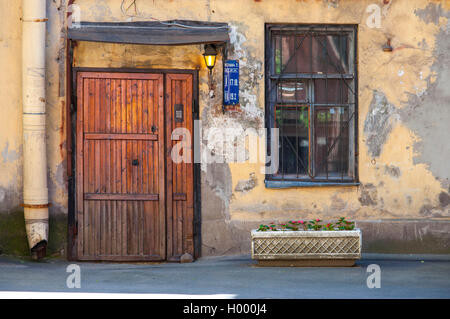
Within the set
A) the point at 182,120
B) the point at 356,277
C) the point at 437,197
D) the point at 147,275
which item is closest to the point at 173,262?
the point at 147,275

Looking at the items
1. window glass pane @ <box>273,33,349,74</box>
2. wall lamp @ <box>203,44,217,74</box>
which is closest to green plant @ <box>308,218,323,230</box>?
window glass pane @ <box>273,33,349,74</box>

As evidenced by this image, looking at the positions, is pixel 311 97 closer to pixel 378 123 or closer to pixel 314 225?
pixel 378 123

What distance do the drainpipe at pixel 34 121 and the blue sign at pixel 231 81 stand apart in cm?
243

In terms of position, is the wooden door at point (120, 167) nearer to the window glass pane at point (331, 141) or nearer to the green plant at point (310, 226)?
the green plant at point (310, 226)

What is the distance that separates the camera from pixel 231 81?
395 inches

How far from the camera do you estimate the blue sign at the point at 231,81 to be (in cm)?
1003

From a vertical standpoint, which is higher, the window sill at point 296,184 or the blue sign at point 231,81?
the blue sign at point 231,81

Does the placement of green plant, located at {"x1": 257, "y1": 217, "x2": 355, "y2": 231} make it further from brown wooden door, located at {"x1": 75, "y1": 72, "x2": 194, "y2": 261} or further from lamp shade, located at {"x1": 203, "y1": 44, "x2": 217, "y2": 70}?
lamp shade, located at {"x1": 203, "y1": 44, "x2": 217, "y2": 70}

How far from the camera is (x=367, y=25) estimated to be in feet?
33.5

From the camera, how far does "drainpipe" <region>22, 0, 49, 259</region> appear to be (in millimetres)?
9680

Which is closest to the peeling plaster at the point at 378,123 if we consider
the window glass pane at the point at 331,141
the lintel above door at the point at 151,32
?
the window glass pane at the point at 331,141

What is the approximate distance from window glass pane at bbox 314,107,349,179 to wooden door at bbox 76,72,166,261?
2.18m

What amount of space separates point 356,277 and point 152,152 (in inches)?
128
